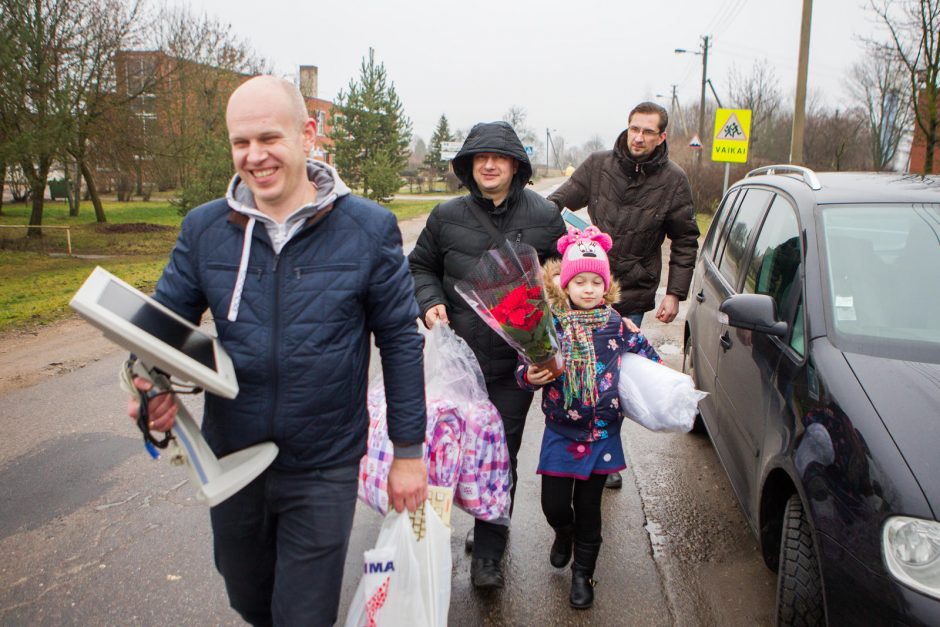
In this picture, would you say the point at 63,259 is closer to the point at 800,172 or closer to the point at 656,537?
the point at 656,537

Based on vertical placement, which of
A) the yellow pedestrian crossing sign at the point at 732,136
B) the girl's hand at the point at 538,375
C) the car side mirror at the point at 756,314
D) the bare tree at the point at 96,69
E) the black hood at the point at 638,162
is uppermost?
the bare tree at the point at 96,69

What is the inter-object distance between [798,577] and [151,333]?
229cm

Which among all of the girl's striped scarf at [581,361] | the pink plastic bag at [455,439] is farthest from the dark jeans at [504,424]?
the girl's striped scarf at [581,361]

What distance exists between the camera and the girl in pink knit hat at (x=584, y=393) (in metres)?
3.04

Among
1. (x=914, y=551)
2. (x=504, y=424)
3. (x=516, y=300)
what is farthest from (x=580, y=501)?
(x=914, y=551)

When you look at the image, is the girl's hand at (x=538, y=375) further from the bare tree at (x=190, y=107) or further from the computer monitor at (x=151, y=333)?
the bare tree at (x=190, y=107)

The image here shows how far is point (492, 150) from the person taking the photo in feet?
10.2

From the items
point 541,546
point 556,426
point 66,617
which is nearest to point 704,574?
point 541,546

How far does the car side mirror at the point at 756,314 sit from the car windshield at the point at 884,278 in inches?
9.2

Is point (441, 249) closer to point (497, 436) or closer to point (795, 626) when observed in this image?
point (497, 436)

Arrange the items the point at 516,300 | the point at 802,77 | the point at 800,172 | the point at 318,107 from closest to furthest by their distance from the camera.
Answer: the point at 516,300, the point at 800,172, the point at 802,77, the point at 318,107

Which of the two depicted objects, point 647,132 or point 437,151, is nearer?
point 647,132

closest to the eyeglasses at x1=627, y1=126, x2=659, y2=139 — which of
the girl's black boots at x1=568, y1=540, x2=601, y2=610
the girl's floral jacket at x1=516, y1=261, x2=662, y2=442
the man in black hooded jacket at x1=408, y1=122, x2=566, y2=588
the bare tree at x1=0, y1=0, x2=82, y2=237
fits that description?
the man in black hooded jacket at x1=408, y1=122, x2=566, y2=588

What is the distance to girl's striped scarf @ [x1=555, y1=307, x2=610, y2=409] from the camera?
3.03 metres
